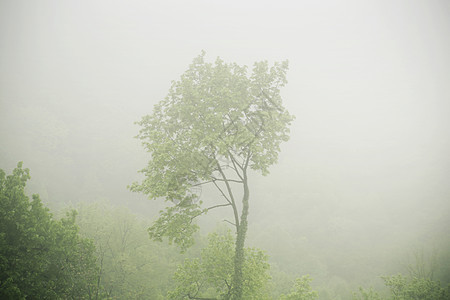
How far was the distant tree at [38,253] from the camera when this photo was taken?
28.7 feet

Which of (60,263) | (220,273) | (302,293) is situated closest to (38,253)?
(60,263)

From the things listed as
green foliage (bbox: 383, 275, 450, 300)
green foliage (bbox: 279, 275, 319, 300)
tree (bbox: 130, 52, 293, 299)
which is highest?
tree (bbox: 130, 52, 293, 299)

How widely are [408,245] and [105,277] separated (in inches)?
2670

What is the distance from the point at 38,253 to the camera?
9.56 metres

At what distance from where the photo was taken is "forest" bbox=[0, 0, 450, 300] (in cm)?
952

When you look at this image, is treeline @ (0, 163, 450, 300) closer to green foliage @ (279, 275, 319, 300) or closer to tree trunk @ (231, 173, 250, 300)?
green foliage @ (279, 275, 319, 300)

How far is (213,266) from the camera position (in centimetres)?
1103

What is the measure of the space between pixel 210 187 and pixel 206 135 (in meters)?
87.7

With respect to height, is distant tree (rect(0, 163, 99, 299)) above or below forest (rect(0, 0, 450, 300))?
below

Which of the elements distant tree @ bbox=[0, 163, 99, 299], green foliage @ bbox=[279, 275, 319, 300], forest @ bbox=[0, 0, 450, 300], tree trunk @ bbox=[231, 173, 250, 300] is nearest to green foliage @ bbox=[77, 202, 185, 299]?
forest @ bbox=[0, 0, 450, 300]

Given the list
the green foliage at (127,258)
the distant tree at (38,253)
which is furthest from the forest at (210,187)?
the green foliage at (127,258)

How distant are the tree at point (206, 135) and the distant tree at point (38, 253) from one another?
380 centimetres

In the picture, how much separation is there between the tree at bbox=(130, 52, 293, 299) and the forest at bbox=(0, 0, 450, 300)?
0.22ft

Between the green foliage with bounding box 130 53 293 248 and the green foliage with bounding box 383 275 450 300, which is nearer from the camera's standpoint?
Answer: the green foliage with bounding box 130 53 293 248
